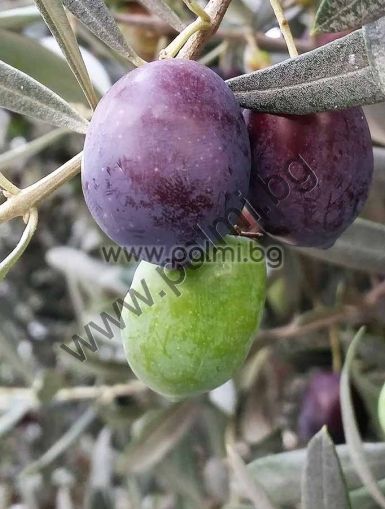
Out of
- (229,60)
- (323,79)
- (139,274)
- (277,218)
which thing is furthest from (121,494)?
(323,79)

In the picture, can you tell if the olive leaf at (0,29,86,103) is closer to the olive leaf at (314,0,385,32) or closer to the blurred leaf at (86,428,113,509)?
the olive leaf at (314,0,385,32)

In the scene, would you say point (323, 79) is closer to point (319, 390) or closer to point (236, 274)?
point (236, 274)

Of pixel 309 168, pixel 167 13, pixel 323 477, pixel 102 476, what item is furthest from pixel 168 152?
pixel 102 476

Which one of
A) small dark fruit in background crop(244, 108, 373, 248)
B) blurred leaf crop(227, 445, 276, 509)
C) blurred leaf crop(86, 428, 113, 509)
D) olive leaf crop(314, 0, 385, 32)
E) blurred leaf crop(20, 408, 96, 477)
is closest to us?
olive leaf crop(314, 0, 385, 32)

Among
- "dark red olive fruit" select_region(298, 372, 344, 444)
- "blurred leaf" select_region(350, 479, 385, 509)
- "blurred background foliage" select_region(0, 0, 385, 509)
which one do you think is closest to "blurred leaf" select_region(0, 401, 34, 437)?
"blurred background foliage" select_region(0, 0, 385, 509)

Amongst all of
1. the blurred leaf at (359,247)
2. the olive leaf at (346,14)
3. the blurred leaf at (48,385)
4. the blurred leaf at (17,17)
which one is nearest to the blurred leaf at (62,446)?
the blurred leaf at (48,385)

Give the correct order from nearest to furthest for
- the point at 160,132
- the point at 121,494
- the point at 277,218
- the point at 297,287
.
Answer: the point at 160,132 < the point at 277,218 < the point at 297,287 < the point at 121,494
